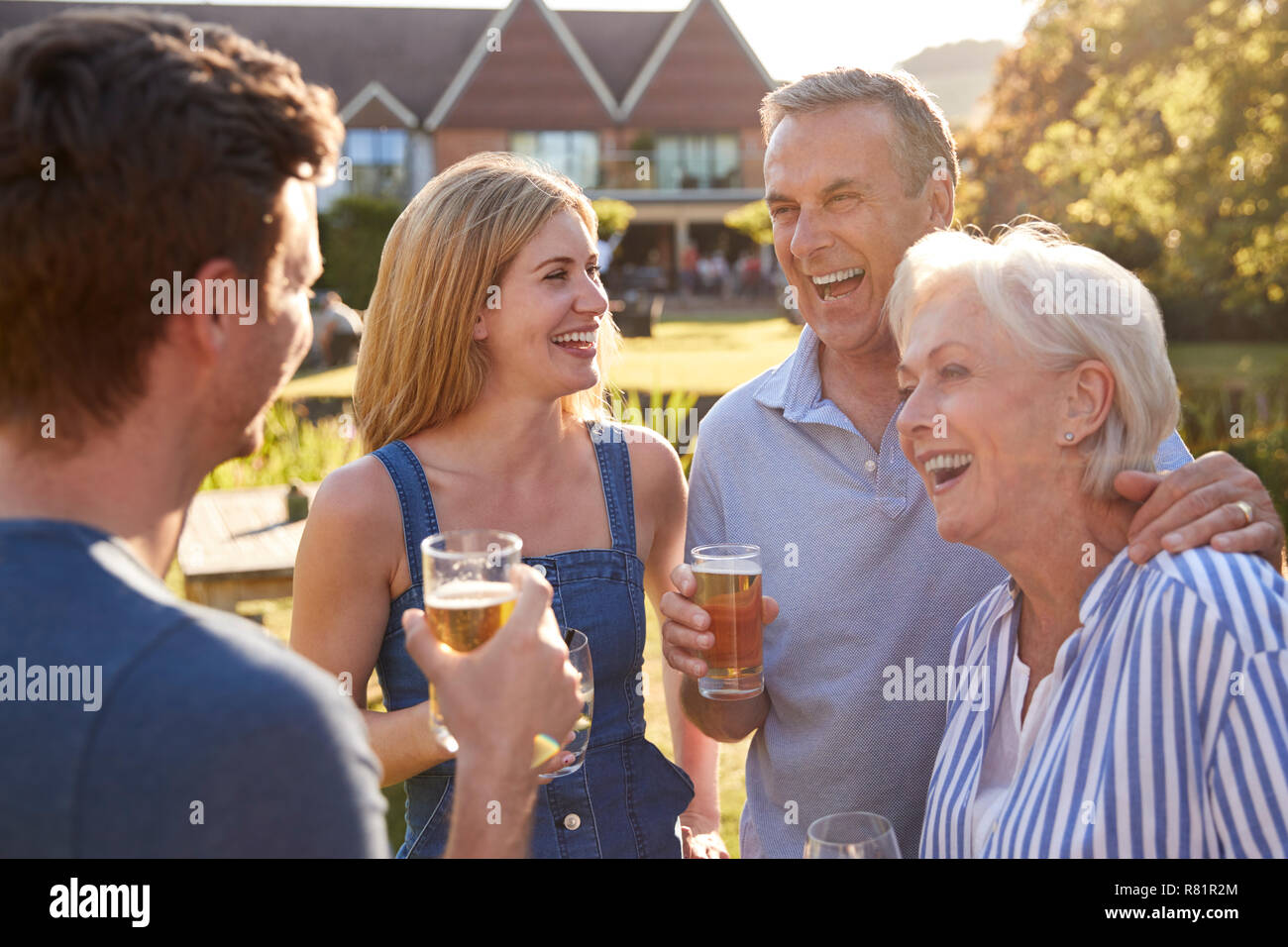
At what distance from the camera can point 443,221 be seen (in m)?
2.99

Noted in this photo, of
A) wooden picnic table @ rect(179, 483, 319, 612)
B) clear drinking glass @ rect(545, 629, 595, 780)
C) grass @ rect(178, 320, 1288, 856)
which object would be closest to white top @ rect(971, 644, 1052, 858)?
clear drinking glass @ rect(545, 629, 595, 780)

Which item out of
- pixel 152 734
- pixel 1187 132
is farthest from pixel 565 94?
pixel 152 734

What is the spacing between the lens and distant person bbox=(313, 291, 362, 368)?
20156mm

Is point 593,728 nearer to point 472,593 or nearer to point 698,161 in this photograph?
point 472,593

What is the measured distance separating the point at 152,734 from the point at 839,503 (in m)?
2.11

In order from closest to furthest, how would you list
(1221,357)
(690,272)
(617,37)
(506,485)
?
(506,485) → (1221,357) → (690,272) → (617,37)

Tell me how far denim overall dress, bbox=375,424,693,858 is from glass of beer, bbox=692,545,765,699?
1.24 ft

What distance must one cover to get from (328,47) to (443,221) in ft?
144

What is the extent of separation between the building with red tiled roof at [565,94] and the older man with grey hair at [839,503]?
121ft

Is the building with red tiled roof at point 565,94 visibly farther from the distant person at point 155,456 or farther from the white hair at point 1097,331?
the distant person at point 155,456

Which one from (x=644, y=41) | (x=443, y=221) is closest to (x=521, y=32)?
(x=644, y=41)

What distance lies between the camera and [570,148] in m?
41.0

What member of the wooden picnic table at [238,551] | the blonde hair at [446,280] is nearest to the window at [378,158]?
the wooden picnic table at [238,551]

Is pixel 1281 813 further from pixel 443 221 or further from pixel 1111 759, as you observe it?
pixel 443 221
